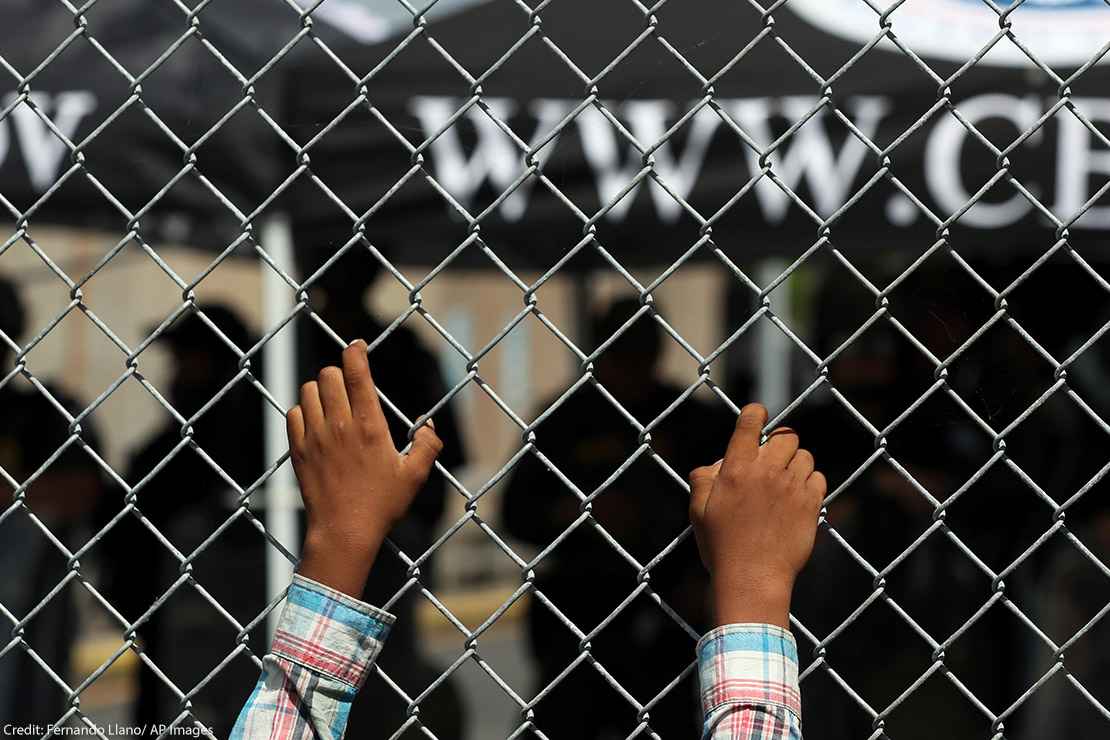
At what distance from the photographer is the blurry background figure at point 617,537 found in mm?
3043

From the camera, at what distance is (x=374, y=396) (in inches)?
49.3

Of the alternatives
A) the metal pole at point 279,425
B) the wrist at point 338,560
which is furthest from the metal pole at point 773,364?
the wrist at point 338,560

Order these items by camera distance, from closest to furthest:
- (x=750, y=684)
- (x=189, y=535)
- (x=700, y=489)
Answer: (x=750, y=684) → (x=700, y=489) → (x=189, y=535)

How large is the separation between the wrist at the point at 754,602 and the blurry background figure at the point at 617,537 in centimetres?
174

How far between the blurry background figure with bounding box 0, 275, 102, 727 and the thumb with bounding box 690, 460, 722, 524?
6.25ft

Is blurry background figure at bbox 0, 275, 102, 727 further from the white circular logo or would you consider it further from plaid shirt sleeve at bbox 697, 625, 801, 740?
plaid shirt sleeve at bbox 697, 625, 801, 740

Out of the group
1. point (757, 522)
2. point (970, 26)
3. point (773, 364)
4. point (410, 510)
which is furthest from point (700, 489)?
point (773, 364)

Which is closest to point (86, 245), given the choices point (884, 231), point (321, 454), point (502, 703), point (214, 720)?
point (502, 703)

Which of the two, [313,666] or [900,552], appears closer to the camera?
[313,666]

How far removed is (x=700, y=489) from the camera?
4.09 ft

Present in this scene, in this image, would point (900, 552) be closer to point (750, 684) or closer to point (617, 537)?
point (617, 537)

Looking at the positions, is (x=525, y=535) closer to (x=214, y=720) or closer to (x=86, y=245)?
(x=214, y=720)

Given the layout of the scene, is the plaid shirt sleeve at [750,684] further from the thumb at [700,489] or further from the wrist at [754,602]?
the thumb at [700,489]

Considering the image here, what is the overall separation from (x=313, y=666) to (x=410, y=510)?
1.75 metres
